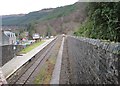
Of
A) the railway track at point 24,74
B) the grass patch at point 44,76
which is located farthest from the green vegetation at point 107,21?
the railway track at point 24,74

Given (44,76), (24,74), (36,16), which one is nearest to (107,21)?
(44,76)

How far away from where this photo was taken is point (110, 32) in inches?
329

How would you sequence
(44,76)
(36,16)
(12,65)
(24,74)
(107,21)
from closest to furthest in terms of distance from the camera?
1. (107,21)
2. (44,76)
3. (24,74)
4. (12,65)
5. (36,16)

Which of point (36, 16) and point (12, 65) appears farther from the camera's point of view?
point (36, 16)

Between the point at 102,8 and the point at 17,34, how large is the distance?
104391 millimetres

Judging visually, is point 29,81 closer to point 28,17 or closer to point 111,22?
point 111,22

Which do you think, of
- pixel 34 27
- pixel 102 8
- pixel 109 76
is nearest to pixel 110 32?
pixel 102 8

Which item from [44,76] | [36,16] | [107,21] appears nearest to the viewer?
[107,21]

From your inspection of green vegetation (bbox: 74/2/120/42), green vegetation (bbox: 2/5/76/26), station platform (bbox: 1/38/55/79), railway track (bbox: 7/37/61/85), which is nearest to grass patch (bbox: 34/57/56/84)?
railway track (bbox: 7/37/61/85)

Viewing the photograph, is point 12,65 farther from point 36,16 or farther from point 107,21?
point 36,16

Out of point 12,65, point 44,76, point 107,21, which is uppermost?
point 107,21

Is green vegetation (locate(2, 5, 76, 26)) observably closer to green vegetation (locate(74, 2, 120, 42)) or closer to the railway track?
the railway track

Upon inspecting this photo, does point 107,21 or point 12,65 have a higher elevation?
point 107,21

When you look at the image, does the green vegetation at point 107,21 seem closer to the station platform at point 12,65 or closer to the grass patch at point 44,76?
the grass patch at point 44,76
